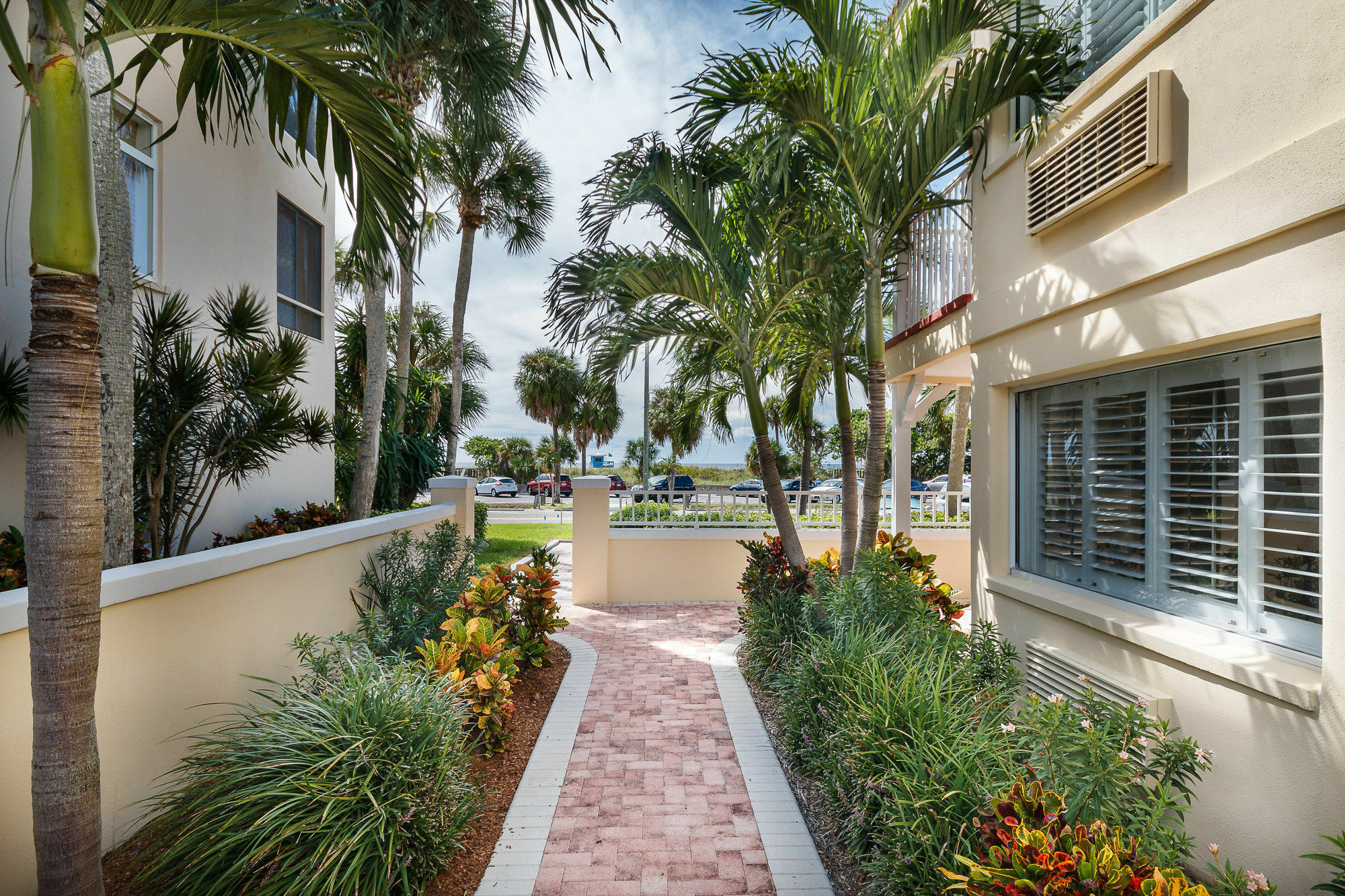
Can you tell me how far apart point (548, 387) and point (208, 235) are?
27174mm

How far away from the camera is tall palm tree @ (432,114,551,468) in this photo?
49.5 feet

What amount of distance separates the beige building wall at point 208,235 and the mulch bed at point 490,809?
2.87 m

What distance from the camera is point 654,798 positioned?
12.6 feet

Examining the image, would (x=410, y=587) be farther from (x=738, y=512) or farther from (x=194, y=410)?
(x=738, y=512)

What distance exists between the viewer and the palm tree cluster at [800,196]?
4.56m

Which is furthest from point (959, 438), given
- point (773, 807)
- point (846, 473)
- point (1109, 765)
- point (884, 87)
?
point (1109, 765)

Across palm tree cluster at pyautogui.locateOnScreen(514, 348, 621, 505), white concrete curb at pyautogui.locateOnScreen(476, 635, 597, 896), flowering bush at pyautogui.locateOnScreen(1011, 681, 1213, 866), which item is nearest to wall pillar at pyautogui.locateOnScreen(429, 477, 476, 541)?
white concrete curb at pyautogui.locateOnScreen(476, 635, 597, 896)

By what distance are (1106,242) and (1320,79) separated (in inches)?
43.3

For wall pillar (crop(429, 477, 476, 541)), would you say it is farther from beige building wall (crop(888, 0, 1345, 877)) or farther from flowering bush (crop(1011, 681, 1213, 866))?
flowering bush (crop(1011, 681, 1213, 866))

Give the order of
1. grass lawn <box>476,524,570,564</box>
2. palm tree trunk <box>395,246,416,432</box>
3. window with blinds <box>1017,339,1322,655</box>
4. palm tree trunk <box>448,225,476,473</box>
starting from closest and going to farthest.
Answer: window with blinds <box>1017,339,1322,655</box>
palm tree trunk <box>395,246,416,432</box>
grass lawn <box>476,524,570,564</box>
palm tree trunk <box>448,225,476,473</box>

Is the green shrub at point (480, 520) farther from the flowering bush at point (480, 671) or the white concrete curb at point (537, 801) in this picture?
the flowering bush at point (480, 671)

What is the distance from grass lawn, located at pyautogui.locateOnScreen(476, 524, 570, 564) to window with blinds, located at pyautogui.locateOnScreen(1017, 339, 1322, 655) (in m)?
10.00

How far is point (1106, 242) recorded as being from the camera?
139 inches

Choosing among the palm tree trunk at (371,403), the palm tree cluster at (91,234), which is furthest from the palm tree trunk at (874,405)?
the palm tree trunk at (371,403)
